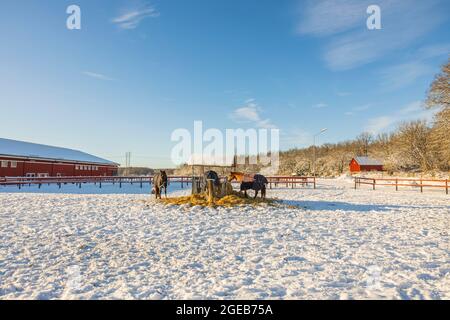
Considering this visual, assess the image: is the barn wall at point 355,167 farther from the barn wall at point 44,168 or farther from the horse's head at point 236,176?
the horse's head at point 236,176

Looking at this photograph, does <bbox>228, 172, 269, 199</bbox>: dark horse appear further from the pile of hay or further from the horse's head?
the pile of hay

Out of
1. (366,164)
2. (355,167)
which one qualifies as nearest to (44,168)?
(355,167)

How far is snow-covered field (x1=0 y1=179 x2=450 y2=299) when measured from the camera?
455 cm

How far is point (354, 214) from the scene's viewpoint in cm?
1213

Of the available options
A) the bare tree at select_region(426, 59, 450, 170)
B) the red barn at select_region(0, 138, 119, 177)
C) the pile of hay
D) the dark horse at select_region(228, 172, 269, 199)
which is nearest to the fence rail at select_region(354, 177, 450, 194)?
the bare tree at select_region(426, 59, 450, 170)

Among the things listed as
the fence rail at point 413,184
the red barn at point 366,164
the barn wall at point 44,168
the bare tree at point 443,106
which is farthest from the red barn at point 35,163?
the red barn at point 366,164

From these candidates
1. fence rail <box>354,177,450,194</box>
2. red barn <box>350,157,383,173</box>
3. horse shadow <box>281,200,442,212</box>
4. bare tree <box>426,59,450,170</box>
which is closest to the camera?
horse shadow <box>281,200,442,212</box>

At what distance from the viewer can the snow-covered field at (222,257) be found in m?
4.55

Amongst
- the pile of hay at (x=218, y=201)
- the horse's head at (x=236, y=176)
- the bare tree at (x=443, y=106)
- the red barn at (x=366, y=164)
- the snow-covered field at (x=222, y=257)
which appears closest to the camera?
the snow-covered field at (x=222, y=257)

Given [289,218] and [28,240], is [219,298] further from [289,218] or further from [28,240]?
[289,218]

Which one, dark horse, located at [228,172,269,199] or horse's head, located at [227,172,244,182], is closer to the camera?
dark horse, located at [228,172,269,199]

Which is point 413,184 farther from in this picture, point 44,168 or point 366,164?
point 366,164

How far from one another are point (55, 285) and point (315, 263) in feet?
16.1
